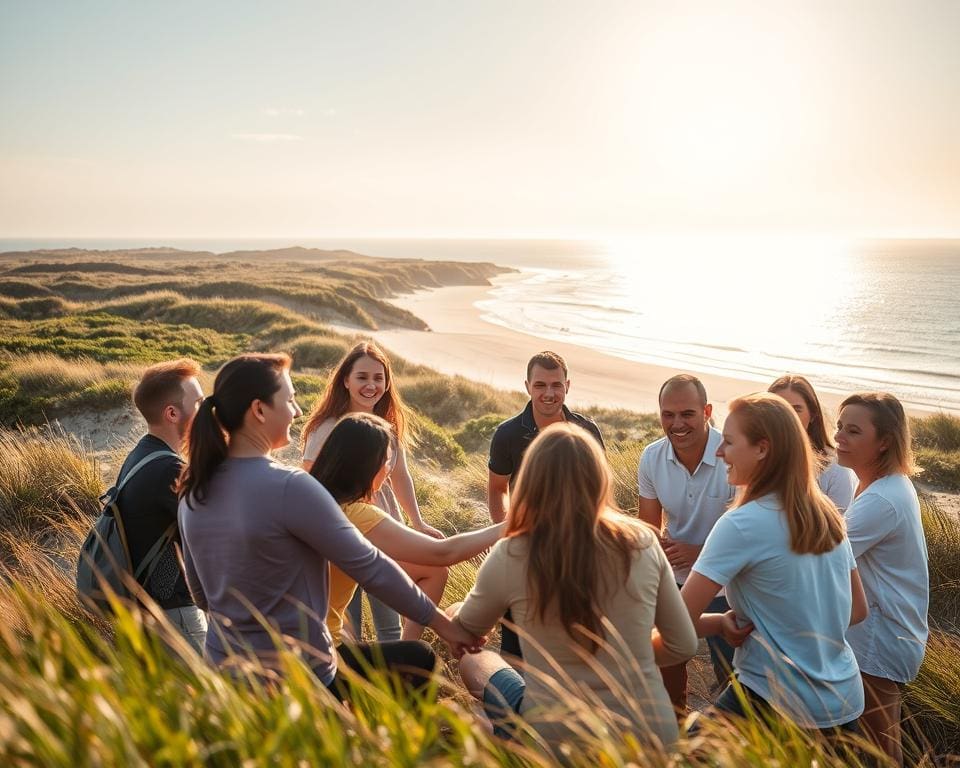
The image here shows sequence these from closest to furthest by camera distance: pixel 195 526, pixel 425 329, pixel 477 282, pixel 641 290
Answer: pixel 195 526 < pixel 425 329 < pixel 641 290 < pixel 477 282

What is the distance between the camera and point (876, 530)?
3.28m

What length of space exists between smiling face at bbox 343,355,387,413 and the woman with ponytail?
224 centimetres

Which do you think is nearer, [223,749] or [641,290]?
[223,749]

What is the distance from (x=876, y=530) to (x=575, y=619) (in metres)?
1.92

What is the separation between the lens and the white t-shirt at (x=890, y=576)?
3285 mm

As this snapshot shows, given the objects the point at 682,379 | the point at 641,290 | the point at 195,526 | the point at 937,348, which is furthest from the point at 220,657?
the point at 641,290

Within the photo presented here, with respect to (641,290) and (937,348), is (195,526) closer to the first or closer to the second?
(937,348)

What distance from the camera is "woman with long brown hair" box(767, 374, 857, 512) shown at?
13.7 ft

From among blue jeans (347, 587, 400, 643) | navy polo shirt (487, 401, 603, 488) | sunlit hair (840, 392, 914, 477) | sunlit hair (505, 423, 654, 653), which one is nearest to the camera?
sunlit hair (505, 423, 654, 653)

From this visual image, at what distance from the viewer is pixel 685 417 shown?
13.7ft

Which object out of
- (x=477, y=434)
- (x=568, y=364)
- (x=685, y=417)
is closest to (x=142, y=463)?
(x=685, y=417)

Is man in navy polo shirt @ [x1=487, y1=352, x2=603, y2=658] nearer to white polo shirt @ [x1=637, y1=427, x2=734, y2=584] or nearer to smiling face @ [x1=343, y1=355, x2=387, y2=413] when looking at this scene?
white polo shirt @ [x1=637, y1=427, x2=734, y2=584]

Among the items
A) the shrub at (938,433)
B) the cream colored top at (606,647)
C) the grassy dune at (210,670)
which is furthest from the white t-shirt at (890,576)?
the shrub at (938,433)

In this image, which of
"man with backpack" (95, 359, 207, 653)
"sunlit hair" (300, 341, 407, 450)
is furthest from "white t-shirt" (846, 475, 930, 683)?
"man with backpack" (95, 359, 207, 653)
